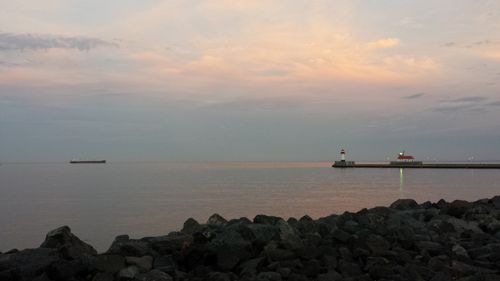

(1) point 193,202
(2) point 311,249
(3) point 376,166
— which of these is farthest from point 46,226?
(3) point 376,166

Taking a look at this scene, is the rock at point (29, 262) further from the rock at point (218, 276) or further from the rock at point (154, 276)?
the rock at point (218, 276)

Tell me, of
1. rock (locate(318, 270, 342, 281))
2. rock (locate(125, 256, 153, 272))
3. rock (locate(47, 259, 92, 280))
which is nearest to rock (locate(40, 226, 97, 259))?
rock (locate(47, 259, 92, 280))

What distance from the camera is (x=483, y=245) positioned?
788 cm

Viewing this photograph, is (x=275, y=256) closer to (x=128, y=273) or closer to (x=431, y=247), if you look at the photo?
(x=128, y=273)

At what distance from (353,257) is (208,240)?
2.11m

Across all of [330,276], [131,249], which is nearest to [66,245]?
[131,249]

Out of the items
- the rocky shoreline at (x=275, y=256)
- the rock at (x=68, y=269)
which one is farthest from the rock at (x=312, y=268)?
the rock at (x=68, y=269)

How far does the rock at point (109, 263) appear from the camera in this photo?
614cm

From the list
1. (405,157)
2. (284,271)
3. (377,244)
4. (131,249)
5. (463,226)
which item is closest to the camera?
(284,271)

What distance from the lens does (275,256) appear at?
22.6 feet

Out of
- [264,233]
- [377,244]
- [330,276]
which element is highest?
[264,233]

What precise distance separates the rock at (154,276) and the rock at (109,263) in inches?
12.1

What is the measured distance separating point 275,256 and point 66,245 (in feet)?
9.39

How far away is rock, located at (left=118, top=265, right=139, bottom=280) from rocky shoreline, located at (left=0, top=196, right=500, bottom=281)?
0.04ft
